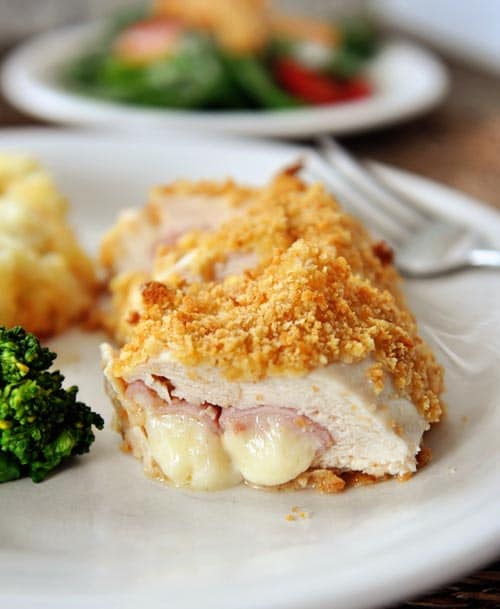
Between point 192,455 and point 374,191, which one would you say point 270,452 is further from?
point 374,191

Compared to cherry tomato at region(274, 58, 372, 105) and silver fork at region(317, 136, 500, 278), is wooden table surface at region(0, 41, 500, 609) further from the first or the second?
silver fork at region(317, 136, 500, 278)

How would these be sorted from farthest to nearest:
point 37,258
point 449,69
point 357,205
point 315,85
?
point 449,69 < point 315,85 < point 357,205 < point 37,258

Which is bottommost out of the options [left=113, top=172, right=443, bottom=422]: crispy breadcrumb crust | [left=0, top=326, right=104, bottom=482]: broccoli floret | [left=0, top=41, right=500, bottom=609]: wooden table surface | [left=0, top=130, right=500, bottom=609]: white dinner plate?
[left=0, top=41, right=500, bottom=609]: wooden table surface

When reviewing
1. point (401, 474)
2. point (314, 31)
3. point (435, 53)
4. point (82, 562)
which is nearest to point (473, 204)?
point (401, 474)

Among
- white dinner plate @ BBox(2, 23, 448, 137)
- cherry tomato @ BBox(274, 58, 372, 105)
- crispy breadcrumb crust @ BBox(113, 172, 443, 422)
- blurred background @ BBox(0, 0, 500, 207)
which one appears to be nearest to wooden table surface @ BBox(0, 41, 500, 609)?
blurred background @ BBox(0, 0, 500, 207)

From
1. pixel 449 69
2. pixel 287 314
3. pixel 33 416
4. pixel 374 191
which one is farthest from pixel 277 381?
pixel 449 69

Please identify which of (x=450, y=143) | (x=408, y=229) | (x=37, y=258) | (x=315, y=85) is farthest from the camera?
(x=315, y=85)
